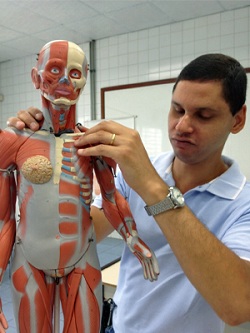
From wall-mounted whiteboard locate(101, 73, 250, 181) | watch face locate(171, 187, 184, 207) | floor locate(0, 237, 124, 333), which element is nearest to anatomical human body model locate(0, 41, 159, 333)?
watch face locate(171, 187, 184, 207)

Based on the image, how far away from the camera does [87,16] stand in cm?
308

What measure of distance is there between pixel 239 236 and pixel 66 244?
17.6 inches

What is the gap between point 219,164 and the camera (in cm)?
111

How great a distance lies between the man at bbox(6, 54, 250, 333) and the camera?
29.7 inches

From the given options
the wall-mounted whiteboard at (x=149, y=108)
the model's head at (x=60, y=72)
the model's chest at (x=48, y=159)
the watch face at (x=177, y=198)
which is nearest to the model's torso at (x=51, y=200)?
the model's chest at (x=48, y=159)

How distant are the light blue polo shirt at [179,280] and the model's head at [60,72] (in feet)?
1.41

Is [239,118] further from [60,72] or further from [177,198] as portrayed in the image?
[60,72]

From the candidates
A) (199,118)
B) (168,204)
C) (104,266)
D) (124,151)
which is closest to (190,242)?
(168,204)

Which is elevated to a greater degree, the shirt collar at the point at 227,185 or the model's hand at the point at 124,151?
the model's hand at the point at 124,151

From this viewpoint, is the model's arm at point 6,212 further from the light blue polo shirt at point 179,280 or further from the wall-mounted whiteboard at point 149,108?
the wall-mounted whiteboard at point 149,108

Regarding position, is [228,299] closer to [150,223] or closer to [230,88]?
[150,223]

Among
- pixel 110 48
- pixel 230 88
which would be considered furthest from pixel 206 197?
pixel 110 48

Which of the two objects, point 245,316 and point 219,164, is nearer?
point 245,316

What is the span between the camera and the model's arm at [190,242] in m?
0.74
